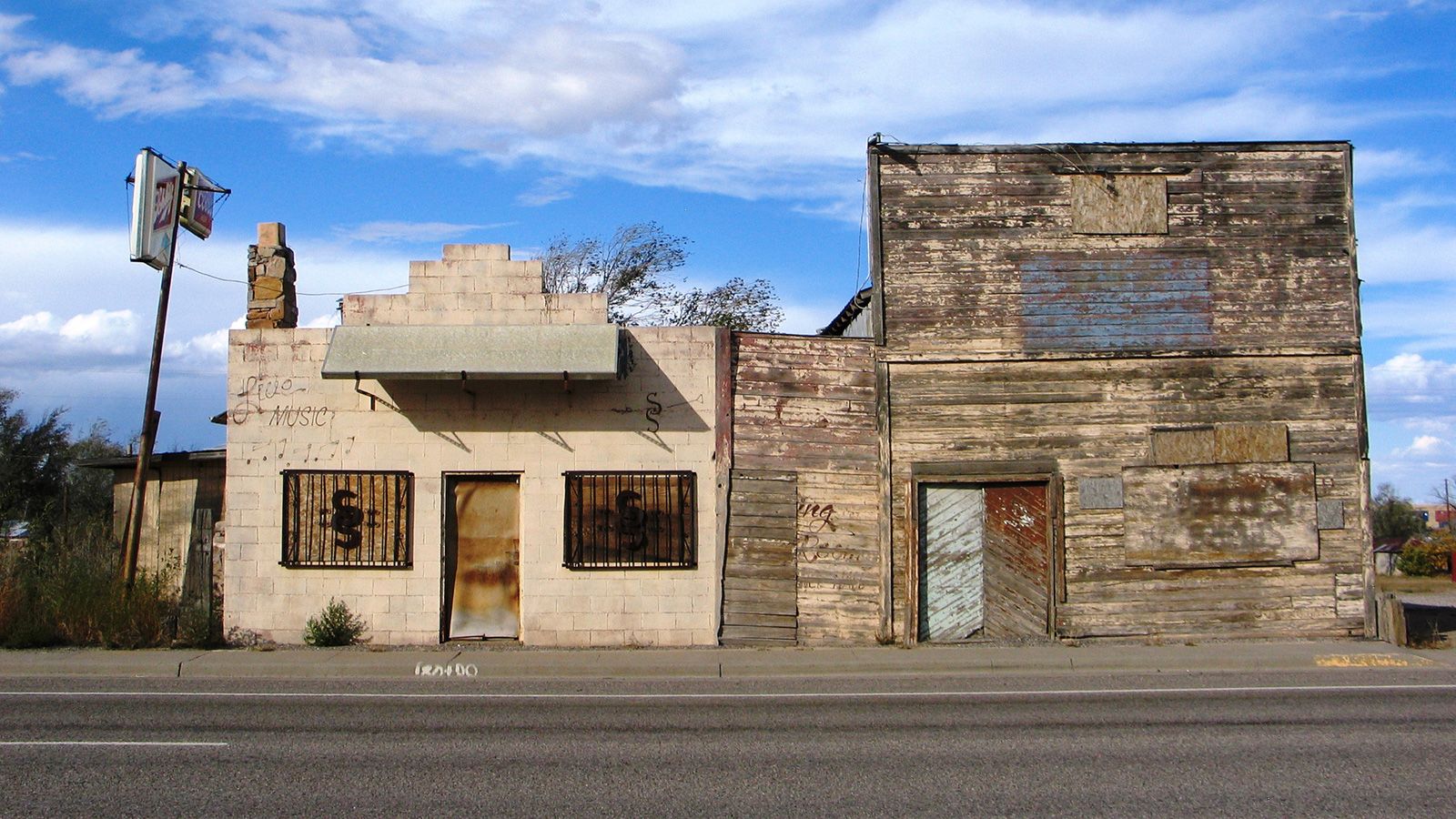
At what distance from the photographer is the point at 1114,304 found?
571 inches

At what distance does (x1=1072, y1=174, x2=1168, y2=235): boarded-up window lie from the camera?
1459 cm

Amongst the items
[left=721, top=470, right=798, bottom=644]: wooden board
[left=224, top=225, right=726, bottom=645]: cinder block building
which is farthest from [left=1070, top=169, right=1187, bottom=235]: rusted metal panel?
[left=721, top=470, right=798, bottom=644]: wooden board

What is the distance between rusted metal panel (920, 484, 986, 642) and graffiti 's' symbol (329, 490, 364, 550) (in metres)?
6.78

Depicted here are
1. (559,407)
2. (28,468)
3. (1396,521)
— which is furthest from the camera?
(1396,521)

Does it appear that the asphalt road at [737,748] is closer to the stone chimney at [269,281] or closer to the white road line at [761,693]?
the white road line at [761,693]

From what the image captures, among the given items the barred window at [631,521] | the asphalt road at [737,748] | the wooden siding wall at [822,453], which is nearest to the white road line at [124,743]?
the asphalt road at [737,748]

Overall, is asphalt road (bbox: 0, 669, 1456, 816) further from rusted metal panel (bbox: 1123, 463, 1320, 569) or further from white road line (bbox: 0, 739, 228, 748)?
rusted metal panel (bbox: 1123, 463, 1320, 569)

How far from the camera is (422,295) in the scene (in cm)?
1438

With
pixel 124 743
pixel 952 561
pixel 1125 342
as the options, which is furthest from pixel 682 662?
pixel 1125 342

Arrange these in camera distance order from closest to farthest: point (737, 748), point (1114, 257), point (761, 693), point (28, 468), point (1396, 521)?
point (737, 748), point (761, 693), point (1114, 257), point (28, 468), point (1396, 521)

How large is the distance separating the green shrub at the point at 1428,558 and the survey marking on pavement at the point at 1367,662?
77.6 feet

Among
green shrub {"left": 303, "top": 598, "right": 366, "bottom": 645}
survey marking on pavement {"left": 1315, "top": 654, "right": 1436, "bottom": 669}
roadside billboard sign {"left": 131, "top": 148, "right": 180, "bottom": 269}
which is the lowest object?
survey marking on pavement {"left": 1315, "top": 654, "right": 1436, "bottom": 669}

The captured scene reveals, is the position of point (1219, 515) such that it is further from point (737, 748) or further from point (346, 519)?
point (346, 519)

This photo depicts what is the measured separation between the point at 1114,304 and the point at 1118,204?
1.25 meters
